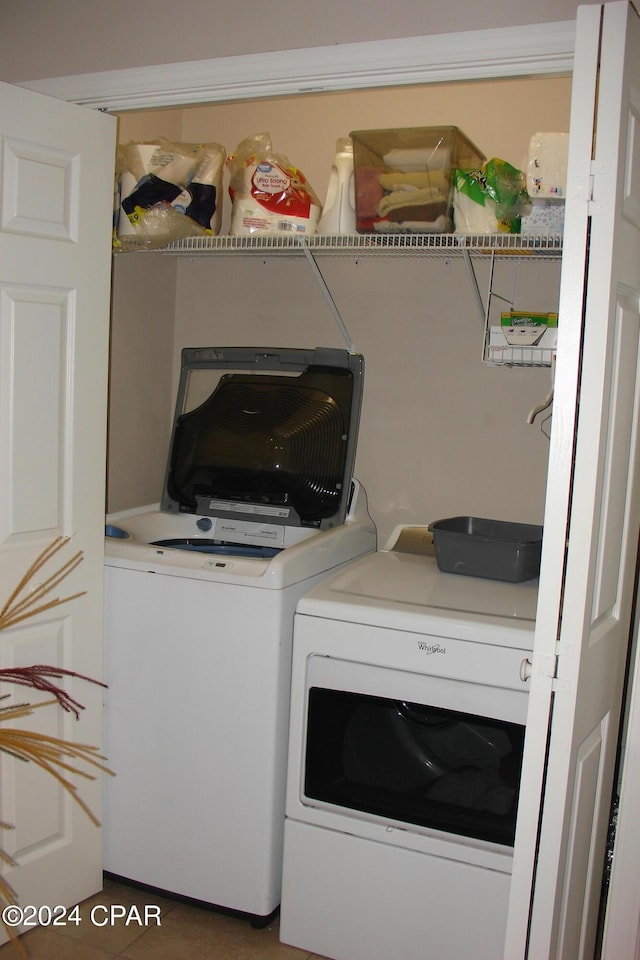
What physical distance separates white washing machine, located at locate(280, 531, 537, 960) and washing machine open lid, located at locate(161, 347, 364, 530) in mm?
463

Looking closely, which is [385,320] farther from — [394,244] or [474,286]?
[394,244]

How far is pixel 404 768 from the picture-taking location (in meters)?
1.98

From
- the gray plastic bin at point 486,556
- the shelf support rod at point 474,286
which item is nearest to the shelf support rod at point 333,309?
the shelf support rod at point 474,286

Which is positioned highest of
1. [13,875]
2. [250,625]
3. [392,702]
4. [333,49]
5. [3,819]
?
[333,49]

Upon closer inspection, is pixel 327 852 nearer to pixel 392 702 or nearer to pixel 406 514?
pixel 392 702

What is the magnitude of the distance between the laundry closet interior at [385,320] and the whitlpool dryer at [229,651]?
277mm

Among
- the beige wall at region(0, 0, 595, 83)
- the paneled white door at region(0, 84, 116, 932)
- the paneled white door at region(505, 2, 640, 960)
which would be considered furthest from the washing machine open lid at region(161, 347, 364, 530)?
the paneled white door at region(505, 2, 640, 960)

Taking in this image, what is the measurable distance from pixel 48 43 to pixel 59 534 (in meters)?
1.27

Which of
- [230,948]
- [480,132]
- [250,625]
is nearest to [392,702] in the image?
[250,625]

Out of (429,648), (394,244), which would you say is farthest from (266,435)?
(429,648)

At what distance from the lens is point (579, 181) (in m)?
1.31

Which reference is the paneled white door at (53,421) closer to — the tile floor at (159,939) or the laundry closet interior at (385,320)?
the tile floor at (159,939)

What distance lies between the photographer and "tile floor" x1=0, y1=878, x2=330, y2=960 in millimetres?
2053

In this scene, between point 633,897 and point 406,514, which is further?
point 406,514
